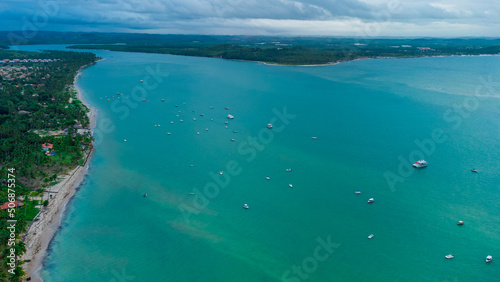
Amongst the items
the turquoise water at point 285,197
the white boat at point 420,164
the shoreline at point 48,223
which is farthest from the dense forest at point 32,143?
the white boat at point 420,164

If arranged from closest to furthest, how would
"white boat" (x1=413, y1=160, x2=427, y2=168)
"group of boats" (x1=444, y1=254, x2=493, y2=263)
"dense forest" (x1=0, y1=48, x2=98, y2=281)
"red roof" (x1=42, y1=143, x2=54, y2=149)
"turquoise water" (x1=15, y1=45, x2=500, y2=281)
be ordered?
"turquoise water" (x1=15, y1=45, x2=500, y2=281) < "group of boats" (x1=444, y1=254, x2=493, y2=263) < "dense forest" (x1=0, y1=48, x2=98, y2=281) < "white boat" (x1=413, y1=160, x2=427, y2=168) < "red roof" (x1=42, y1=143, x2=54, y2=149)

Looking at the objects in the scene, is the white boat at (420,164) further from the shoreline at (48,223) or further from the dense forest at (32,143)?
the dense forest at (32,143)

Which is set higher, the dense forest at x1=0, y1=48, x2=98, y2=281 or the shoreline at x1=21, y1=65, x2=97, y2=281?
the dense forest at x1=0, y1=48, x2=98, y2=281

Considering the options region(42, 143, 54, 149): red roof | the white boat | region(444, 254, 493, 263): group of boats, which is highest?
region(42, 143, 54, 149): red roof

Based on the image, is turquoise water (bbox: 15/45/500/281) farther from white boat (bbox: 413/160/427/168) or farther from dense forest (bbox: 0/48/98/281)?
dense forest (bbox: 0/48/98/281)

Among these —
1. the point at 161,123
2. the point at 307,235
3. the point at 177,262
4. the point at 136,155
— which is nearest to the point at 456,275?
the point at 307,235

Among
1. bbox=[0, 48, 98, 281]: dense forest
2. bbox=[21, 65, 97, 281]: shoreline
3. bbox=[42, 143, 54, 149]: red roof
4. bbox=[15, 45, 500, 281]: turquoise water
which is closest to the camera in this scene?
bbox=[21, 65, 97, 281]: shoreline

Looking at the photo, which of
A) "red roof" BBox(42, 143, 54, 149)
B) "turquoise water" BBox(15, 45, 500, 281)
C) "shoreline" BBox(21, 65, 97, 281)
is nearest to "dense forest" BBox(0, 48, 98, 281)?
"red roof" BBox(42, 143, 54, 149)

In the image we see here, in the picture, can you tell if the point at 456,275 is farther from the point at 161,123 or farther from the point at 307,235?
the point at 161,123
